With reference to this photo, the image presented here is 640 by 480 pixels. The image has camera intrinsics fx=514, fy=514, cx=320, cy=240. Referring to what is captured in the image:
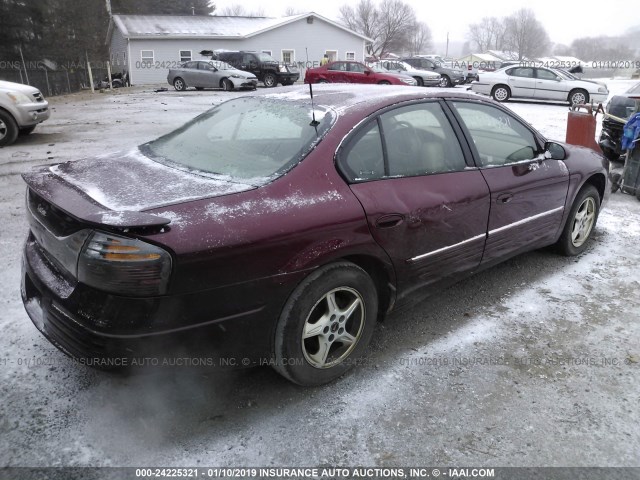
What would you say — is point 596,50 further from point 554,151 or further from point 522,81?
point 554,151

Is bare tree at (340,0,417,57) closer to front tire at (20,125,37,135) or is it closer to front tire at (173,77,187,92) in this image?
front tire at (173,77,187,92)

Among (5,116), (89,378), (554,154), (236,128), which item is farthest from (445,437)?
(5,116)

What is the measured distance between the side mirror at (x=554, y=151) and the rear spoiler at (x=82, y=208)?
3097 millimetres

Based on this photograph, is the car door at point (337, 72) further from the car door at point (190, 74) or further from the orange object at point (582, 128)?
the orange object at point (582, 128)

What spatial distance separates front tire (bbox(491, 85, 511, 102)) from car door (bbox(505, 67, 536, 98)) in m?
0.17

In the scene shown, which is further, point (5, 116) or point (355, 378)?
point (5, 116)

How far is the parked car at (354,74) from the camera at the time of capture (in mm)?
21414

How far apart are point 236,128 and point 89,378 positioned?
1.66 m

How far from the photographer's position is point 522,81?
1816 cm

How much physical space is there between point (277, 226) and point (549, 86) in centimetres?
1825

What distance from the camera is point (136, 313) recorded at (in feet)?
6.87

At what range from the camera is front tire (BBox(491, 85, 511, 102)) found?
60.6ft

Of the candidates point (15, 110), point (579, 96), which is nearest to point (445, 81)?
point (579, 96)

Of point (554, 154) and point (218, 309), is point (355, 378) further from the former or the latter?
point (554, 154)
